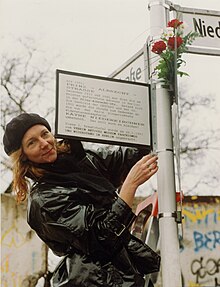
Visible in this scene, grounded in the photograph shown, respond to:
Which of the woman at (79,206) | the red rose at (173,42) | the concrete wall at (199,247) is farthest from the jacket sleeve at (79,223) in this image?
the concrete wall at (199,247)

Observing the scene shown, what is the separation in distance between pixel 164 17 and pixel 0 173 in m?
1.50

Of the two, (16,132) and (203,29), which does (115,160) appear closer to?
(16,132)

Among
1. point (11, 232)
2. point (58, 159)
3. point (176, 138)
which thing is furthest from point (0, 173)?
point (176, 138)

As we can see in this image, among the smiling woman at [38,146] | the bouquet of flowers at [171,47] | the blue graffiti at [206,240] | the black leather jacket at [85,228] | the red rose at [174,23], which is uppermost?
the red rose at [174,23]

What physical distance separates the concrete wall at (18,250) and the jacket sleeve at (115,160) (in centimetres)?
123

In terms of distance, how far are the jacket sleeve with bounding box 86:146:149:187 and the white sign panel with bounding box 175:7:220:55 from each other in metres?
0.46

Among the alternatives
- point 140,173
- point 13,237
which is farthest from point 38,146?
point 13,237

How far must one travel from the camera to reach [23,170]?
2.05 metres

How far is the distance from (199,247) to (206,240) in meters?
0.07

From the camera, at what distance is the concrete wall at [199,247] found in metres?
3.49

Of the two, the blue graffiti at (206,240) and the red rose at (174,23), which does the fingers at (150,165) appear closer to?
the red rose at (174,23)

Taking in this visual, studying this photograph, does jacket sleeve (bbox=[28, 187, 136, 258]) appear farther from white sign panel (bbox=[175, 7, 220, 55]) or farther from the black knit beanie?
white sign panel (bbox=[175, 7, 220, 55])

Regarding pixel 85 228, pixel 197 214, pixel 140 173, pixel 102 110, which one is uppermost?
pixel 102 110

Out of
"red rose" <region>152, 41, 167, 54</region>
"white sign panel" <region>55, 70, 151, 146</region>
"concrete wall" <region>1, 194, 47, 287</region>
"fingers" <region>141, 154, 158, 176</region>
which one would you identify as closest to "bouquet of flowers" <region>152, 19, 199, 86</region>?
"red rose" <region>152, 41, 167, 54</region>
